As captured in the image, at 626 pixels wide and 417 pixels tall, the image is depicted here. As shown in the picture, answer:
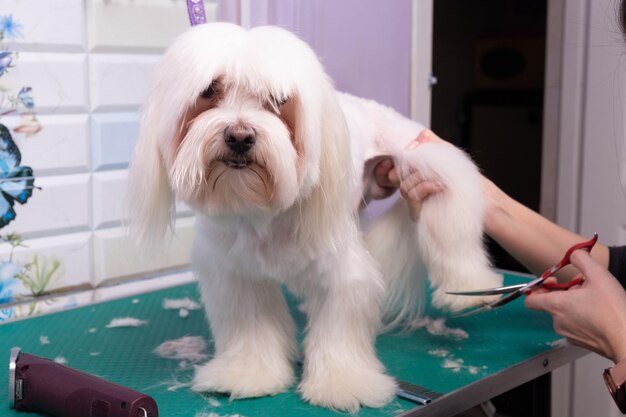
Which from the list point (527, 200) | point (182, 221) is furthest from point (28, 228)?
point (527, 200)

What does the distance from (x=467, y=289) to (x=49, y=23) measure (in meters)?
1.06

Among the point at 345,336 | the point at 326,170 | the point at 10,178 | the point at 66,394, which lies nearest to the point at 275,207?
the point at 326,170

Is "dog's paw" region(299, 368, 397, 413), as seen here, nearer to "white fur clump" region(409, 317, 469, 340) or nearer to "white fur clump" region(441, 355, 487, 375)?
"white fur clump" region(441, 355, 487, 375)

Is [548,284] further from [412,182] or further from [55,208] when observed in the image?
[55,208]

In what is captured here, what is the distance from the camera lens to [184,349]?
1.43 m

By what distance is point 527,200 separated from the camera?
4012 millimetres

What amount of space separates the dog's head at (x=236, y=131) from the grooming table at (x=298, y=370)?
293 millimetres

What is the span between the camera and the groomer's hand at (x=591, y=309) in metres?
1.20

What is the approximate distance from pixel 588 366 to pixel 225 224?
1703 millimetres

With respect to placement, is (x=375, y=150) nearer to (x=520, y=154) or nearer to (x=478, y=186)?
(x=478, y=186)

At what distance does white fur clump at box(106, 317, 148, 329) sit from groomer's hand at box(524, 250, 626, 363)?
0.80m

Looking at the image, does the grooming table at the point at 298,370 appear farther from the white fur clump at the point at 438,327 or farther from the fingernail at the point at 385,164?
the fingernail at the point at 385,164

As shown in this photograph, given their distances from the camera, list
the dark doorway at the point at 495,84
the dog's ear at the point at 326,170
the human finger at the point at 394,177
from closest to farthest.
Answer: the dog's ear at the point at 326,170, the human finger at the point at 394,177, the dark doorway at the point at 495,84

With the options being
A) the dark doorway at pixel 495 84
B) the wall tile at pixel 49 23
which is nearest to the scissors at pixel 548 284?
the wall tile at pixel 49 23
